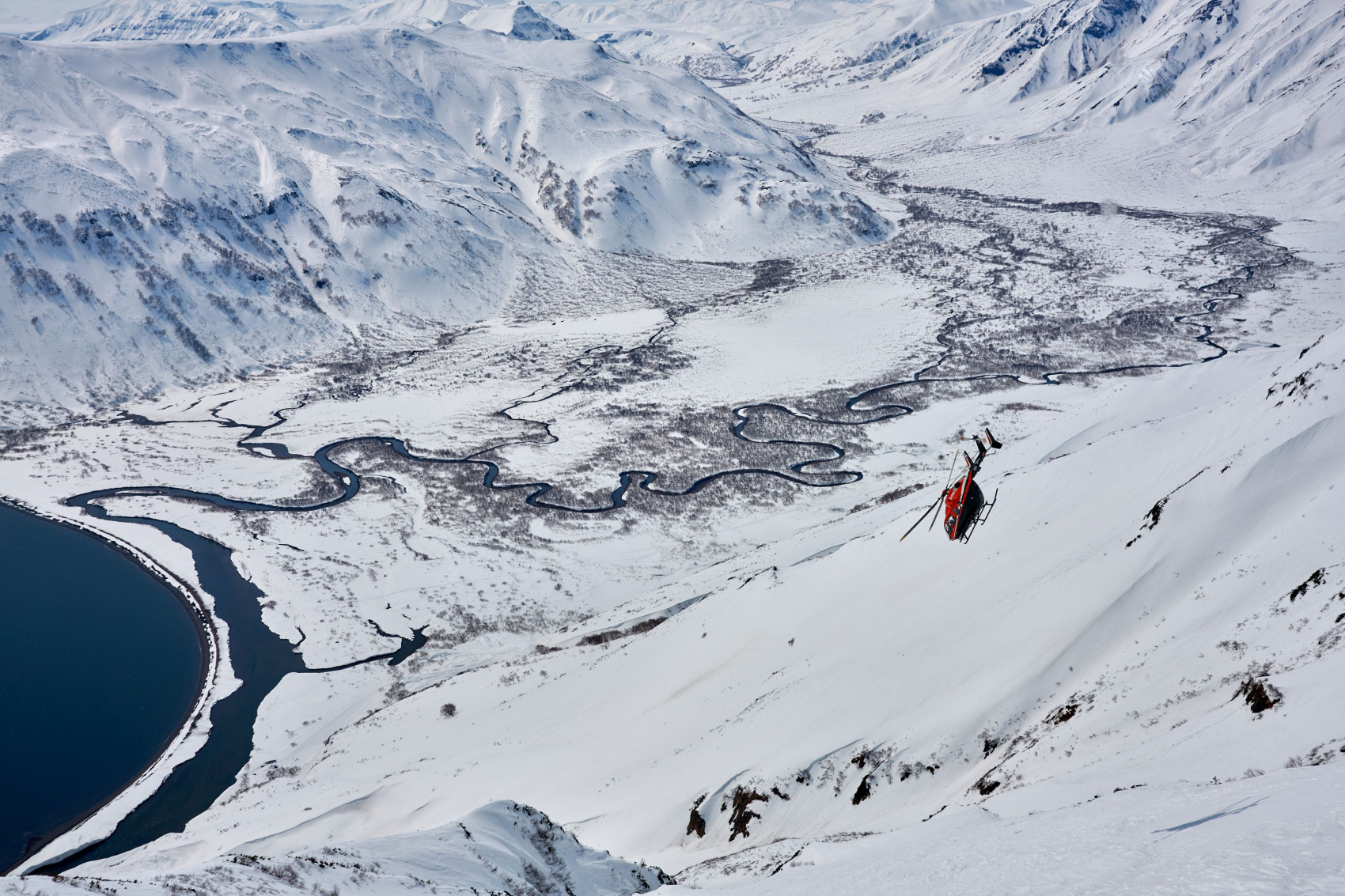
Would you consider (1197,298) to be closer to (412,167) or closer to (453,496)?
(453,496)

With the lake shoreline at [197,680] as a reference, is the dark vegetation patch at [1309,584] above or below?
above

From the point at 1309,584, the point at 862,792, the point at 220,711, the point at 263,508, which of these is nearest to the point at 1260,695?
the point at 1309,584

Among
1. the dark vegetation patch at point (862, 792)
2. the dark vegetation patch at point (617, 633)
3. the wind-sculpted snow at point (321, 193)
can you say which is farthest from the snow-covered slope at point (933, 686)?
the wind-sculpted snow at point (321, 193)

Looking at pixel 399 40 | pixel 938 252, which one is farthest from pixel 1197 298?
pixel 399 40

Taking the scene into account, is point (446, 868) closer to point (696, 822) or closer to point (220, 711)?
point (696, 822)

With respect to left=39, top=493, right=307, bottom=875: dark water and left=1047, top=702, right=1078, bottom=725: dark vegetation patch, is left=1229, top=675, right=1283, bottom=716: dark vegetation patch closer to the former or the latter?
left=1047, top=702, right=1078, bottom=725: dark vegetation patch

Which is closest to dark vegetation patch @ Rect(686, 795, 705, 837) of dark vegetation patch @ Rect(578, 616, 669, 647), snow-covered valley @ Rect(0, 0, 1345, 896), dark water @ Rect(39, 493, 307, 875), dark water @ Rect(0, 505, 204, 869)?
snow-covered valley @ Rect(0, 0, 1345, 896)

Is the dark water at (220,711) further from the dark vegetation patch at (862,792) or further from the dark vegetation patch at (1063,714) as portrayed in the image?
the dark vegetation patch at (1063,714)
